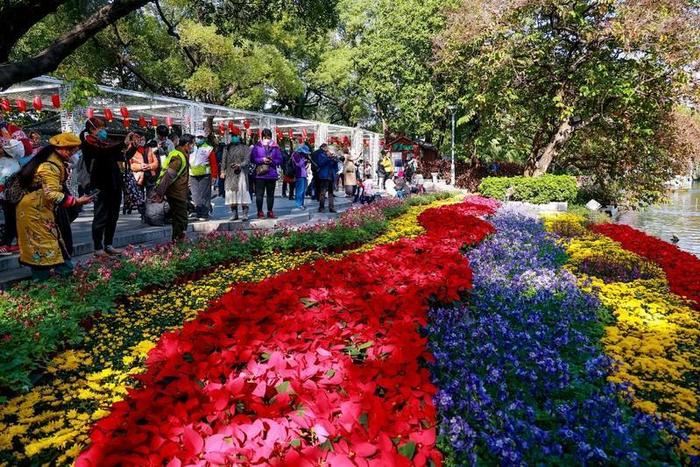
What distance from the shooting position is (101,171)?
6.70 metres

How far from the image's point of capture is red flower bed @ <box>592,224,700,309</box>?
5586 mm

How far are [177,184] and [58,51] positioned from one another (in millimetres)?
2247

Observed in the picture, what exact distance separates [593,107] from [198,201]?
15331 mm

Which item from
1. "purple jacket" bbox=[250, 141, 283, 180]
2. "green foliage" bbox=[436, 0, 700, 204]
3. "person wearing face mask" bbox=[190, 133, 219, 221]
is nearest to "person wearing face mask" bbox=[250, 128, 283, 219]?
"purple jacket" bbox=[250, 141, 283, 180]

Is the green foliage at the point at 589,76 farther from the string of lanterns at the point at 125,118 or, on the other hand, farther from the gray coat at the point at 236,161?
the gray coat at the point at 236,161

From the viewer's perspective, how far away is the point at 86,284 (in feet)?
15.8

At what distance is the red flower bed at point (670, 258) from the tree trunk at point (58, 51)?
7950 mm

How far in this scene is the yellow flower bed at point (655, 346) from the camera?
2.91 meters

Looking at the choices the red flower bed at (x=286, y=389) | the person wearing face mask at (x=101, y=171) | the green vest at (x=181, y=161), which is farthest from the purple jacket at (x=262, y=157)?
the red flower bed at (x=286, y=389)

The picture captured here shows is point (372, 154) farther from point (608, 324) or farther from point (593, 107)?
point (608, 324)

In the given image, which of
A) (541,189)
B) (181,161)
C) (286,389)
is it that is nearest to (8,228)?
(181,161)

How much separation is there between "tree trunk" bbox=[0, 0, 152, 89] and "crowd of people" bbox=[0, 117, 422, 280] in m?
0.86

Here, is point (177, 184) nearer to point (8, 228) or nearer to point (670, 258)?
point (8, 228)

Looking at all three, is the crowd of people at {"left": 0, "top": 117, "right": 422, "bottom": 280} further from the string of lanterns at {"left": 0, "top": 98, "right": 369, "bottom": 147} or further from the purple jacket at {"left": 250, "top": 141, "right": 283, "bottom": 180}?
the string of lanterns at {"left": 0, "top": 98, "right": 369, "bottom": 147}
